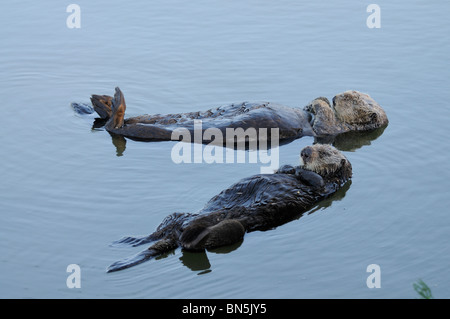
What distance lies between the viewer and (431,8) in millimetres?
11609

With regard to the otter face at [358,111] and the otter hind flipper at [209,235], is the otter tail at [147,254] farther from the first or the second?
the otter face at [358,111]

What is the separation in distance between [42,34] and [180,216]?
6335 millimetres

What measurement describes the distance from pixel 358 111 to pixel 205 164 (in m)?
2.11

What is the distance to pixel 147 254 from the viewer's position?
5.15 meters

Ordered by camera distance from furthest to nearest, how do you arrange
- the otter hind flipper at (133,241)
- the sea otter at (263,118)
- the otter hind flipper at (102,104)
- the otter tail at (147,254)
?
the otter hind flipper at (102,104) < the sea otter at (263,118) < the otter hind flipper at (133,241) < the otter tail at (147,254)

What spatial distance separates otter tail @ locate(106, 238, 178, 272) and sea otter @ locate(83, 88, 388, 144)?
2298 millimetres

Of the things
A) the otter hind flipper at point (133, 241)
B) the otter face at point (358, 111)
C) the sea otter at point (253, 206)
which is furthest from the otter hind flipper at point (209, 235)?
the otter face at point (358, 111)

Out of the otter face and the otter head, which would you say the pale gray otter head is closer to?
the otter face

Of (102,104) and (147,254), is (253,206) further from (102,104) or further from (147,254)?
(102,104)

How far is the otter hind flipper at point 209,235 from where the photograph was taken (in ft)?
17.2

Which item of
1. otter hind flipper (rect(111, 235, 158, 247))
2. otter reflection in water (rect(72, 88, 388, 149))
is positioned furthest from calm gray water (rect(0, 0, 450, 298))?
otter reflection in water (rect(72, 88, 388, 149))

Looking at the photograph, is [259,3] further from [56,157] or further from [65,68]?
[56,157]

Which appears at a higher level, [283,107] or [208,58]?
[208,58]

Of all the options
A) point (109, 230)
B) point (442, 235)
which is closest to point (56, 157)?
point (109, 230)
